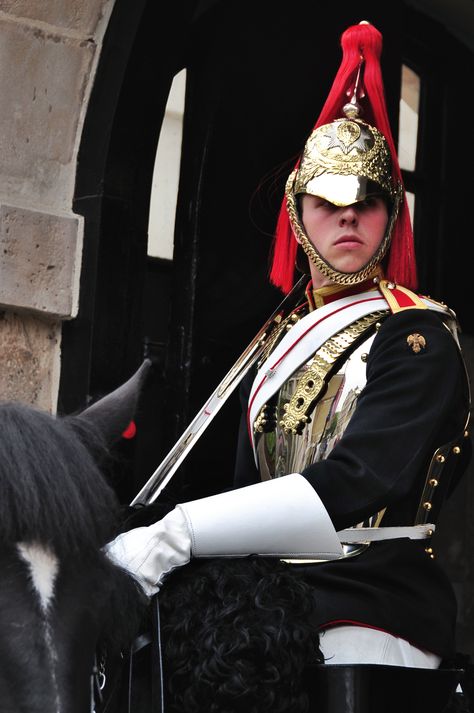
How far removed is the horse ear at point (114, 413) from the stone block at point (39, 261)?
132 cm

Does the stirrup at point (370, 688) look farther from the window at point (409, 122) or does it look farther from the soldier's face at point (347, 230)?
the window at point (409, 122)

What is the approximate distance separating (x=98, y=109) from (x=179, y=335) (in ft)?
2.47

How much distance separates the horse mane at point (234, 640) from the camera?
3.00 m

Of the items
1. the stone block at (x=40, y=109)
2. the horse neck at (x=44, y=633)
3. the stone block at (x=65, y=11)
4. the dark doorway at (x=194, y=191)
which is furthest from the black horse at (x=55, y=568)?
the stone block at (x=65, y=11)

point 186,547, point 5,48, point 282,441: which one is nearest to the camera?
point 186,547

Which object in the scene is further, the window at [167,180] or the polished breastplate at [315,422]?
the window at [167,180]

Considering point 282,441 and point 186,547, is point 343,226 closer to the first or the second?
point 282,441

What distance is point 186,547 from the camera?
3.03 meters

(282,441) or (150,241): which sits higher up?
(150,241)

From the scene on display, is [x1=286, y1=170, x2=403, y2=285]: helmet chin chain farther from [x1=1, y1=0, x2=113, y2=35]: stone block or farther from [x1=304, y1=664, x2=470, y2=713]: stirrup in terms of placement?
[x1=304, y1=664, x2=470, y2=713]: stirrup

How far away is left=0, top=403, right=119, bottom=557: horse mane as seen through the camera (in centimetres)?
254

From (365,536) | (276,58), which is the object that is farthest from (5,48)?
(365,536)

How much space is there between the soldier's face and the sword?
0.35 metres

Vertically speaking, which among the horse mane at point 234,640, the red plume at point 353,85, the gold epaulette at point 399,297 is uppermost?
the red plume at point 353,85
